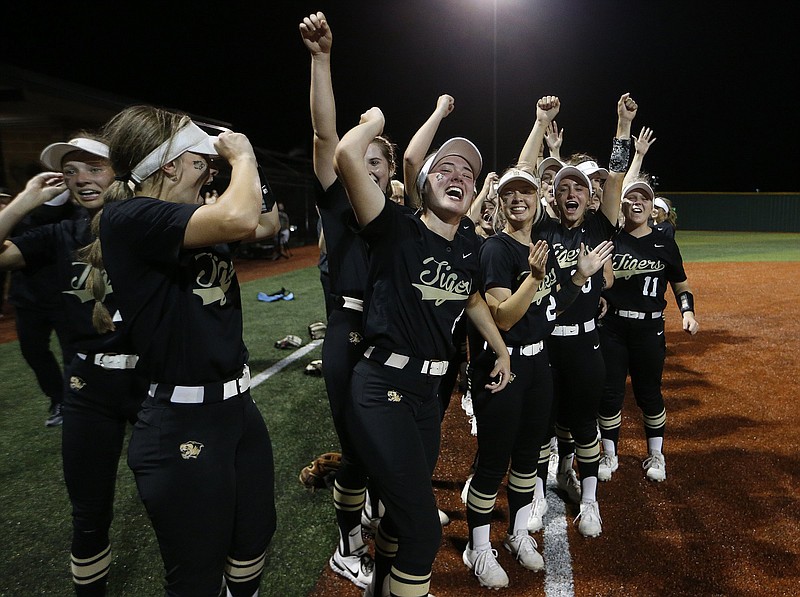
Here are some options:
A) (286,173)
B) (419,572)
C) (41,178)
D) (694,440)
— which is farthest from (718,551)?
(286,173)

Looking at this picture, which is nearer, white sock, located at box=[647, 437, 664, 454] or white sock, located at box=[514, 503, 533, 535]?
white sock, located at box=[514, 503, 533, 535]

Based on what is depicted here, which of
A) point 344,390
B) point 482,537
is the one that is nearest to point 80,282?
point 344,390

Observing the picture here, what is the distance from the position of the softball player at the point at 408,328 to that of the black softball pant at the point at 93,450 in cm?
106

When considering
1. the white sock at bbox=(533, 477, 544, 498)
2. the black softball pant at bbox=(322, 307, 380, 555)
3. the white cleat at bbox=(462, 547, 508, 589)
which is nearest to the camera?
the black softball pant at bbox=(322, 307, 380, 555)

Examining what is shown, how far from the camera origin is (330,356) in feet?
9.26

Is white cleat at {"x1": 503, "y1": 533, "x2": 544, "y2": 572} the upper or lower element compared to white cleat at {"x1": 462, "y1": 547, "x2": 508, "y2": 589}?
lower

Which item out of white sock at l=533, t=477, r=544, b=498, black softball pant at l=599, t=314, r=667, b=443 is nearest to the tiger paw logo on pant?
white sock at l=533, t=477, r=544, b=498

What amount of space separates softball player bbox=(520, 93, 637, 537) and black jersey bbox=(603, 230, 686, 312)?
536mm

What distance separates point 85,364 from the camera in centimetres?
246

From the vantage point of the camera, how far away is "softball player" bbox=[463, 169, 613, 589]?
2.84 meters

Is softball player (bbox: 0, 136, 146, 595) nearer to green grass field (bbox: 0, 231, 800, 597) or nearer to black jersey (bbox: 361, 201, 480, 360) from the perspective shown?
green grass field (bbox: 0, 231, 800, 597)

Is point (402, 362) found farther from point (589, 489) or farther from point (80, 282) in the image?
point (589, 489)

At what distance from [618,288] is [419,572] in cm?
291

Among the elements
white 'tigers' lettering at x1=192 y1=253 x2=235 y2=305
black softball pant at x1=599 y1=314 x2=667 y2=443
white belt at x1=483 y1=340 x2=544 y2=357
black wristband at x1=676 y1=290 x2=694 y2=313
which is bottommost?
black softball pant at x1=599 y1=314 x2=667 y2=443
